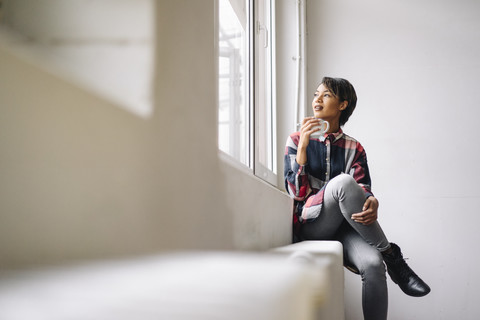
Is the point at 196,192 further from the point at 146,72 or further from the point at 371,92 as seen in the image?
the point at 371,92

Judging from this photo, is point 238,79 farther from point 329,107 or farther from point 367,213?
point 367,213

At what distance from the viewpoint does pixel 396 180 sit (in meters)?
2.64

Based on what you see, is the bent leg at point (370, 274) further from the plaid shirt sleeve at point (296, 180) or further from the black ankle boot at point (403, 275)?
the plaid shirt sleeve at point (296, 180)

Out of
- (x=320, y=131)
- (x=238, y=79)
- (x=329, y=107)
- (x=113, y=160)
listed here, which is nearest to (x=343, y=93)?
Result: (x=329, y=107)

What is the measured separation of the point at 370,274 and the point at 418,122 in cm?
130

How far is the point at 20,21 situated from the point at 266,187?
109 cm

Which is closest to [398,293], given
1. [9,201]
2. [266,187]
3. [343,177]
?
[343,177]

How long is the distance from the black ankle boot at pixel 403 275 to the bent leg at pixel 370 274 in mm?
98

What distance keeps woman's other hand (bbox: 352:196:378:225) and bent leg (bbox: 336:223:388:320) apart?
109mm

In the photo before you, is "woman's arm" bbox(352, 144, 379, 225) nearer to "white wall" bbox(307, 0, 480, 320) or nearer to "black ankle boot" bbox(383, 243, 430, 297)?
"black ankle boot" bbox(383, 243, 430, 297)

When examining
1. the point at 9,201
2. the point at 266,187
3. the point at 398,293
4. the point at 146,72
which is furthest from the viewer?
the point at 398,293

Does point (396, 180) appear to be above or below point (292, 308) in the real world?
below

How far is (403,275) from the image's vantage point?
1.76 metres

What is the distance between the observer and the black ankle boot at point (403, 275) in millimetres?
1716
